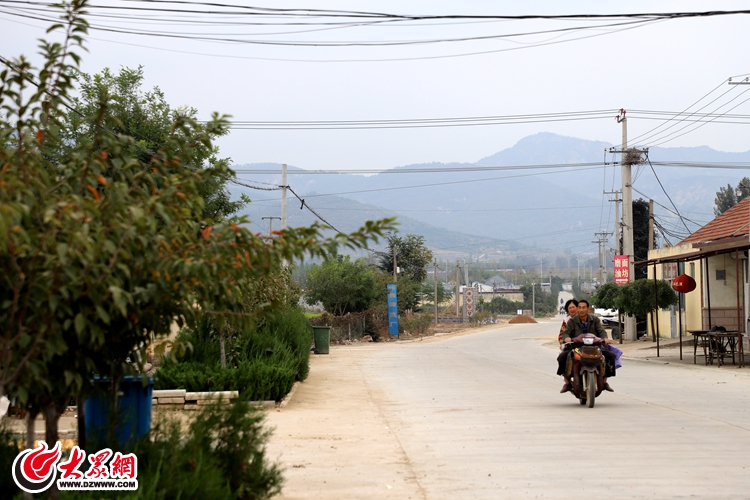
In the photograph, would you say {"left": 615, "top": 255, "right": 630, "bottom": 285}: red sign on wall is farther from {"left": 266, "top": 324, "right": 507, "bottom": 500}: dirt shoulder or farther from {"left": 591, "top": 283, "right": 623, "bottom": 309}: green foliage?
{"left": 266, "top": 324, "right": 507, "bottom": 500}: dirt shoulder

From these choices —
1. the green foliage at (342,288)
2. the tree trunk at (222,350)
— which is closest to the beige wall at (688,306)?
the green foliage at (342,288)

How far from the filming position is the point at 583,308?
45.4 feet

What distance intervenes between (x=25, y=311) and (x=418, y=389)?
45.5 feet

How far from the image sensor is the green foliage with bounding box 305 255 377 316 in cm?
5184

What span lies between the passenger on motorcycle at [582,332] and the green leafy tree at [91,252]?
9.32 m

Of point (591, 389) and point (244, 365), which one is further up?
point (244, 365)

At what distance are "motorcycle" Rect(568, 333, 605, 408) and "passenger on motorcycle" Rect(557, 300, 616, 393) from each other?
0.13 meters

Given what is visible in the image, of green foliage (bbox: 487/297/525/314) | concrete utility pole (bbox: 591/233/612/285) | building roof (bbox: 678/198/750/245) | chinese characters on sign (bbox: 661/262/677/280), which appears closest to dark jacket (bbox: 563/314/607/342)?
building roof (bbox: 678/198/750/245)

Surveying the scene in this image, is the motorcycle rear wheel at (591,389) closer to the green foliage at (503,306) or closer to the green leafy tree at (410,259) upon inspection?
the green leafy tree at (410,259)

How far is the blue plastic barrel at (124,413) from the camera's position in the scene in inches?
226

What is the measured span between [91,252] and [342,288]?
47830 mm

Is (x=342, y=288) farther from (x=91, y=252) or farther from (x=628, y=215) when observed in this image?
(x=91, y=252)

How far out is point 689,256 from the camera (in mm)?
24078

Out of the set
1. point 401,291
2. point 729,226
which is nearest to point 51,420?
point 729,226
